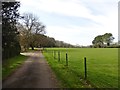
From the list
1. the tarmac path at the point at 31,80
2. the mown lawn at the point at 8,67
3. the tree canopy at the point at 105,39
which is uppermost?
the tree canopy at the point at 105,39

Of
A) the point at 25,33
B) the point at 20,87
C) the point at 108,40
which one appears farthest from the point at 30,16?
the point at 108,40

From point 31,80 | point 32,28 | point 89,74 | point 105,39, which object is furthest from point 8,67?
point 105,39

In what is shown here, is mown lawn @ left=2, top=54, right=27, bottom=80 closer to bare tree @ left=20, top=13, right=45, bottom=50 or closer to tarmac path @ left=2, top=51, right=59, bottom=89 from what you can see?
tarmac path @ left=2, top=51, right=59, bottom=89

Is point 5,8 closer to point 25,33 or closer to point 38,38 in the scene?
point 25,33

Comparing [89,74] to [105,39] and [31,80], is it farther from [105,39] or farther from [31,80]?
[105,39]

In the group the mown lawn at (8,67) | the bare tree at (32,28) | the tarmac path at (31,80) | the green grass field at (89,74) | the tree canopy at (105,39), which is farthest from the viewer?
the tree canopy at (105,39)

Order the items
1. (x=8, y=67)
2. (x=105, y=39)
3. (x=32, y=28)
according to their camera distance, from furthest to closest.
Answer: (x=105, y=39)
(x=32, y=28)
(x=8, y=67)

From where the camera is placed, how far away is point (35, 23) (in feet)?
318

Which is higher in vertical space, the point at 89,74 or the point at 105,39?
the point at 105,39

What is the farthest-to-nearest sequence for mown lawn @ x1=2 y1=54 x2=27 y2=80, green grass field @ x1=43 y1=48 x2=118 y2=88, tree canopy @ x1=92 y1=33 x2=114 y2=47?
1. tree canopy @ x1=92 y1=33 x2=114 y2=47
2. mown lawn @ x1=2 y1=54 x2=27 y2=80
3. green grass field @ x1=43 y1=48 x2=118 y2=88

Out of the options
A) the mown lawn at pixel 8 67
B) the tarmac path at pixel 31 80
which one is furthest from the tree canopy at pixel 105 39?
the tarmac path at pixel 31 80

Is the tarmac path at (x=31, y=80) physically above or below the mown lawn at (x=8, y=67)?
below

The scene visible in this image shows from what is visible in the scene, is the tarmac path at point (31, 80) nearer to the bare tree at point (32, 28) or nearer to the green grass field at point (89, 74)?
the green grass field at point (89, 74)

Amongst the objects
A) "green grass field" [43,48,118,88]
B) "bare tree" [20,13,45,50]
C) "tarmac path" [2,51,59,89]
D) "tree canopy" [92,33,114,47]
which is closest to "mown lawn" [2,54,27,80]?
"tarmac path" [2,51,59,89]
